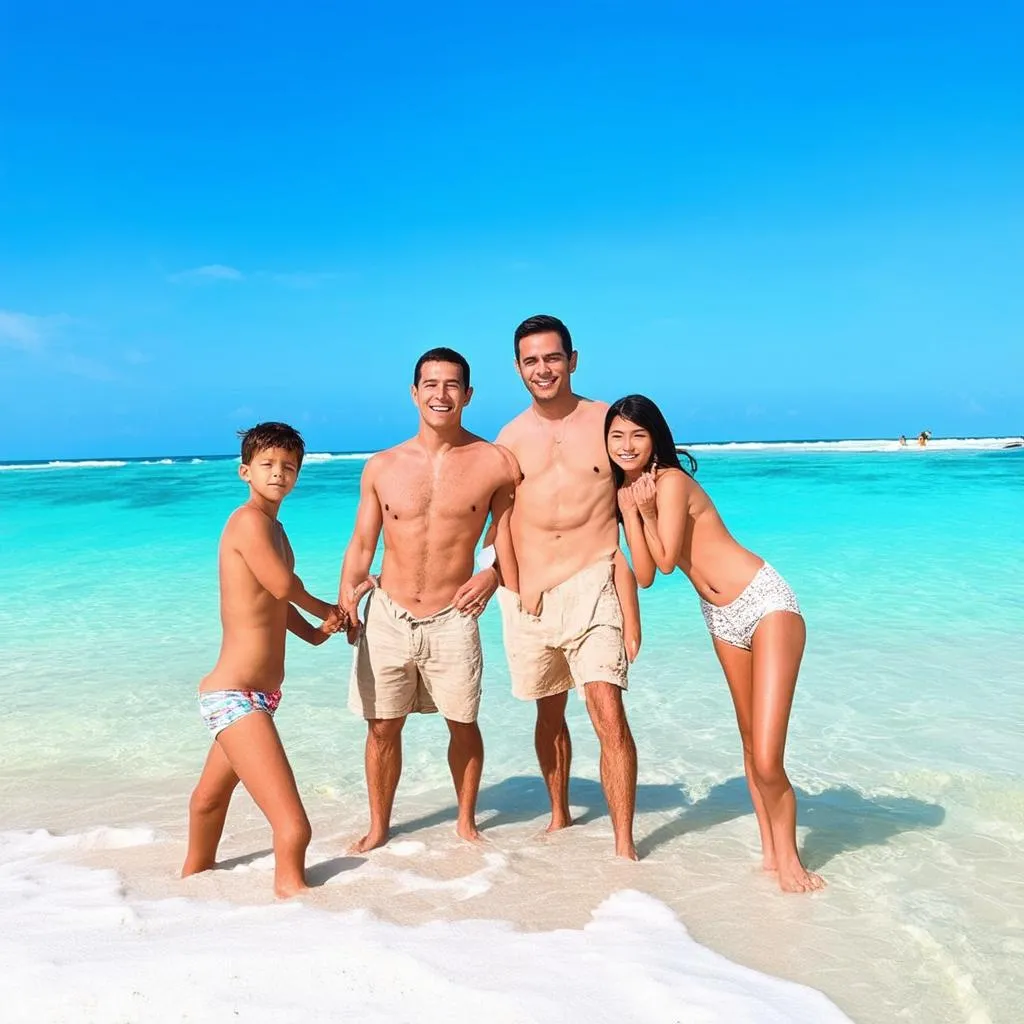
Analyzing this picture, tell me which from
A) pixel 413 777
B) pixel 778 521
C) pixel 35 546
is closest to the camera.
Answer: pixel 413 777

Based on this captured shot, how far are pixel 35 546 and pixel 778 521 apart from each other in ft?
44.1

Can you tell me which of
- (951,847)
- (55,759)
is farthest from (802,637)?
(55,759)

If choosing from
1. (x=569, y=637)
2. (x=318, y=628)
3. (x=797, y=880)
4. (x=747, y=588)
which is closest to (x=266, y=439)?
(x=318, y=628)

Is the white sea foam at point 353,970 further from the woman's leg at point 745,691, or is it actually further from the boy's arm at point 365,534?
the boy's arm at point 365,534

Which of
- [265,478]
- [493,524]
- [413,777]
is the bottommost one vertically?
[413,777]

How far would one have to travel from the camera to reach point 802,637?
3.54m

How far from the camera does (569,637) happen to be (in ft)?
13.2

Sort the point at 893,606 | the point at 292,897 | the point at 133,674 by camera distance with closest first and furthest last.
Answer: the point at 292,897 → the point at 133,674 → the point at 893,606

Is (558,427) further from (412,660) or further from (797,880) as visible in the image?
(797,880)

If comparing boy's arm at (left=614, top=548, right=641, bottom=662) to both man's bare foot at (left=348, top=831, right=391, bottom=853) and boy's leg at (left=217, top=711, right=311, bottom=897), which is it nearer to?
man's bare foot at (left=348, top=831, right=391, bottom=853)

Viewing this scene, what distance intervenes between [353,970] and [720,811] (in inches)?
90.1

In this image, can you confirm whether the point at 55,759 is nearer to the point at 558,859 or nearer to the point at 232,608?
the point at 232,608

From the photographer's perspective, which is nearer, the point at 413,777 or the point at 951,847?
the point at 951,847

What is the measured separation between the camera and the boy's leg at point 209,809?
3.48 metres
